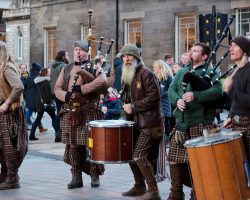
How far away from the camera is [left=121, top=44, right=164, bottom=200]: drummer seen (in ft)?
26.0

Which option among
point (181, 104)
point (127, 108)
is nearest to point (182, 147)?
point (181, 104)

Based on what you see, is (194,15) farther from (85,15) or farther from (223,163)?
(223,163)

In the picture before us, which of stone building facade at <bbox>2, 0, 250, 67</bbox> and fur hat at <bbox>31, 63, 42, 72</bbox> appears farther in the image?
stone building facade at <bbox>2, 0, 250, 67</bbox>

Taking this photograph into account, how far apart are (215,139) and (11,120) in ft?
11.9

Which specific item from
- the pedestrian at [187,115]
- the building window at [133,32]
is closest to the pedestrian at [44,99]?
the pedestrian at [187,115]

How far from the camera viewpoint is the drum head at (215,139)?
20.1ft

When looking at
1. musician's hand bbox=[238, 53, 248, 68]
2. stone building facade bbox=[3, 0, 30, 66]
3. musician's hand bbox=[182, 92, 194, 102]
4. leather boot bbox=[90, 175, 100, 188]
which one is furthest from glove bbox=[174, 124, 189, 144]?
stone building facade bbox=[3, 0, 30, 66]

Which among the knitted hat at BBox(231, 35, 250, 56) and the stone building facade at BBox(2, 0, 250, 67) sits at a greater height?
the stone building facade at BBox(2, 0, 250, 67)

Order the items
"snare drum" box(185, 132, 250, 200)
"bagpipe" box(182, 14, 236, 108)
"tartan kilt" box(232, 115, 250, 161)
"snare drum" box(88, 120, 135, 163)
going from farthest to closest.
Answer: "snare drum" box(88, 120, 135, 163), "bagpipe" box(182, 14, 236, 108), "tartan kilt" box(232, 115, 250, 161), "snare drum" box(185, 132, 250, 200)

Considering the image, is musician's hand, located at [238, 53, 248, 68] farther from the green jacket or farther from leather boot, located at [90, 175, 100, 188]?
leather boot, located at [90, 175, 100, 188]

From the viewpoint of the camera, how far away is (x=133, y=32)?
29375 mm

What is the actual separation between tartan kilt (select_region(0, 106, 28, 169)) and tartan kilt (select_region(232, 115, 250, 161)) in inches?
132

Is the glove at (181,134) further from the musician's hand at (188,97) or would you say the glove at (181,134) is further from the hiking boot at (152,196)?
the hiking boot at (152,196)

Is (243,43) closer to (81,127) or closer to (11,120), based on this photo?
(81,127)
